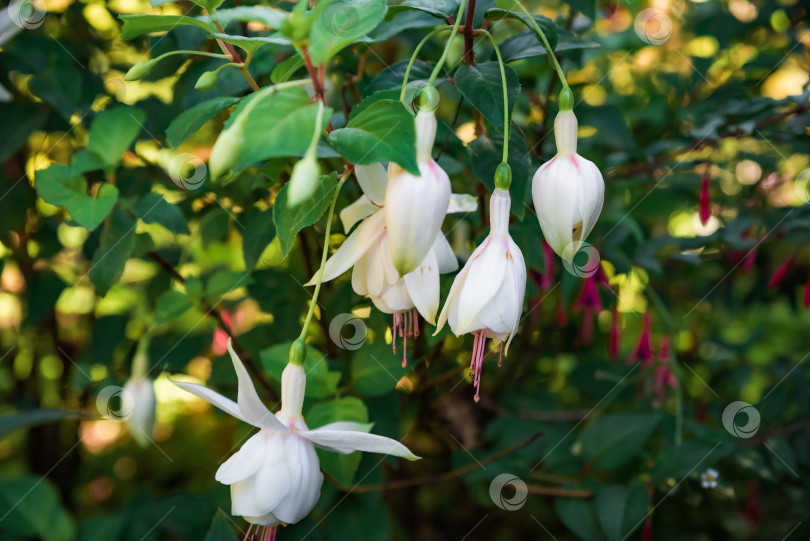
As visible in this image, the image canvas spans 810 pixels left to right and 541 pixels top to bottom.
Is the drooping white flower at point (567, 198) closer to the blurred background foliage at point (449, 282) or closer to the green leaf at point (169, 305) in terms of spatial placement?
the blurred background foliage at point (449, 282)

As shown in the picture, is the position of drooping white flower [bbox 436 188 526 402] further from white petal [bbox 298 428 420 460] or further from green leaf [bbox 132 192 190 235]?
green leaf [bbox 132 192 190 235]

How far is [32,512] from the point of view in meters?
0.85

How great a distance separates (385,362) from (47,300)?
1.83 ft

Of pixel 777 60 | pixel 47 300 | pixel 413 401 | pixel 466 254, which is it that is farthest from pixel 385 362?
pixel 777 60

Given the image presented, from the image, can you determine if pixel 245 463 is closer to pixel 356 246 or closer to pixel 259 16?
pixel 356 246

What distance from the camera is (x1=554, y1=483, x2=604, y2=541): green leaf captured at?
776 mm

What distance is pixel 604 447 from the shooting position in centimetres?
83

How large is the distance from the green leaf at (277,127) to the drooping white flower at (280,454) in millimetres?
151

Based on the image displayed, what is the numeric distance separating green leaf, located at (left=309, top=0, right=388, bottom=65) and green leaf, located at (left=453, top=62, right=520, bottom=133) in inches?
3.7

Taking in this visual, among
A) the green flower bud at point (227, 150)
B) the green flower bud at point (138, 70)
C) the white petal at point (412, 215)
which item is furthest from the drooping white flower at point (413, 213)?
the green flower bud at point (138, 70)

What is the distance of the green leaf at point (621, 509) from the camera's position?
723mm

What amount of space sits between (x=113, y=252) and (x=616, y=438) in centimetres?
65

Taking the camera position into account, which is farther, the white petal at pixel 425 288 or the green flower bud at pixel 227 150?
the white petal at pixel 425 288

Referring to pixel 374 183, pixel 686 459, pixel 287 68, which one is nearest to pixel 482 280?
pixel 374 183
